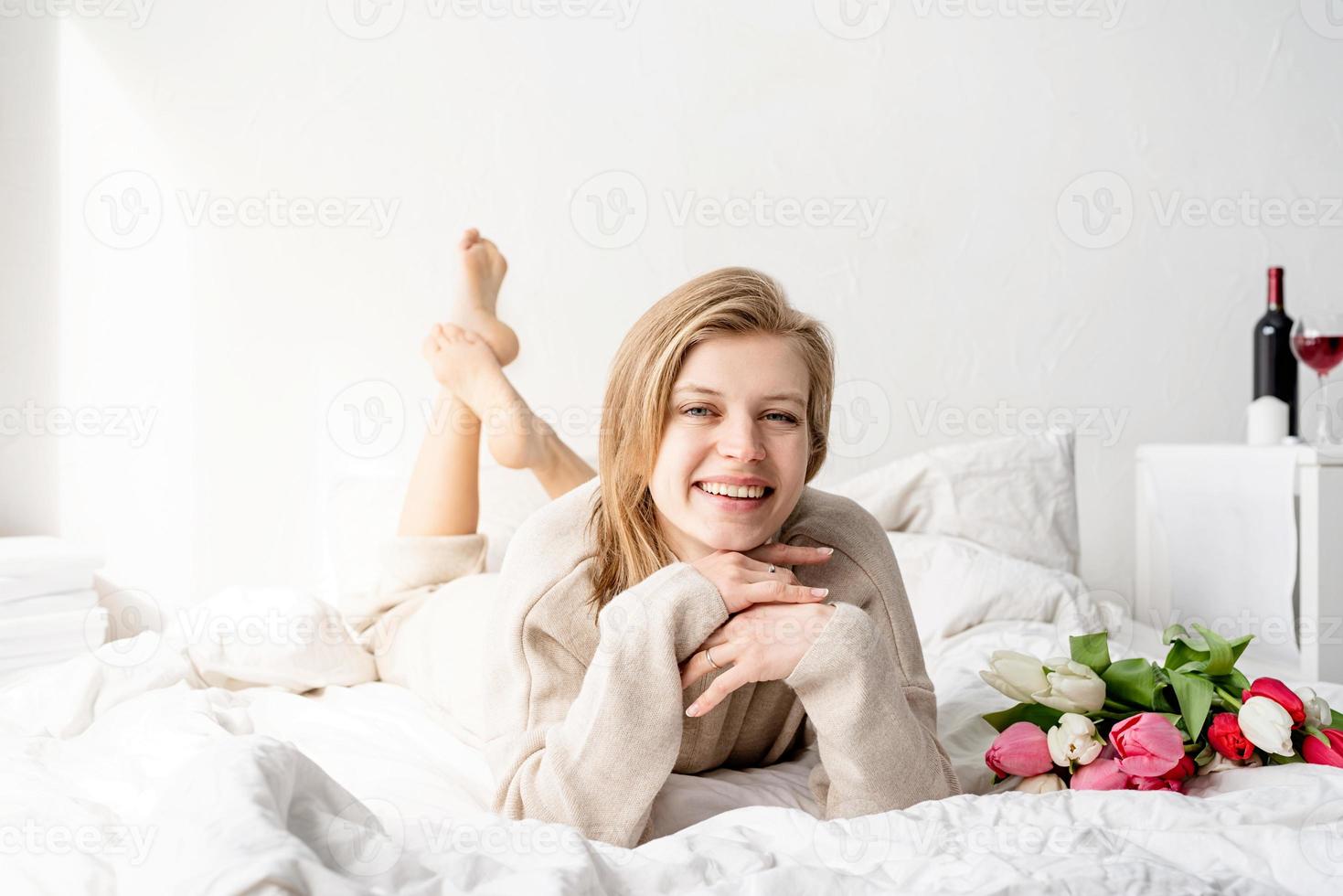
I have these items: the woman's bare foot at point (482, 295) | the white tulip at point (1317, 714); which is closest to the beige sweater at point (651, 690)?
the white tulip at point (1317, 714)

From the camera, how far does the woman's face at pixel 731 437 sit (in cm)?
101

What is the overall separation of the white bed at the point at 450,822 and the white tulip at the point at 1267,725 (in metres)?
0.03

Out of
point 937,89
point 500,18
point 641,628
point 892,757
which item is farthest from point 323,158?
point 892,757

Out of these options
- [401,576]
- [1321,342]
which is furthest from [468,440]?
[1321,342]

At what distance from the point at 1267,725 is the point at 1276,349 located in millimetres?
1499

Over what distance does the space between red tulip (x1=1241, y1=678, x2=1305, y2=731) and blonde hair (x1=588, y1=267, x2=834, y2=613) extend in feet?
1.56

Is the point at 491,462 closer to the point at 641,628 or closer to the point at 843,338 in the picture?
the point at 843,338

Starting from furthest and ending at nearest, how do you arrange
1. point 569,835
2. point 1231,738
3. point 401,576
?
point 401,576, point 1231,738, point 569,835

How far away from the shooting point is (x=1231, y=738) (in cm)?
97

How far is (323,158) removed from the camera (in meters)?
2.34

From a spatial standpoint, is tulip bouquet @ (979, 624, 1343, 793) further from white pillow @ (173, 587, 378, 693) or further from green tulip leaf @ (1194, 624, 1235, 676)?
white pillow @ (173, 587, 378, 693)

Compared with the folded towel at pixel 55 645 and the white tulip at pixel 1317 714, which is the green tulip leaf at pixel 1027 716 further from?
the folded towel at pixel 55 645

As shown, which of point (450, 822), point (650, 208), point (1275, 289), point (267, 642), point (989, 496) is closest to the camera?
point (450, 822)

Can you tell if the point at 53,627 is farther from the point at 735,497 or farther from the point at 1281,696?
the point at 1281,696
